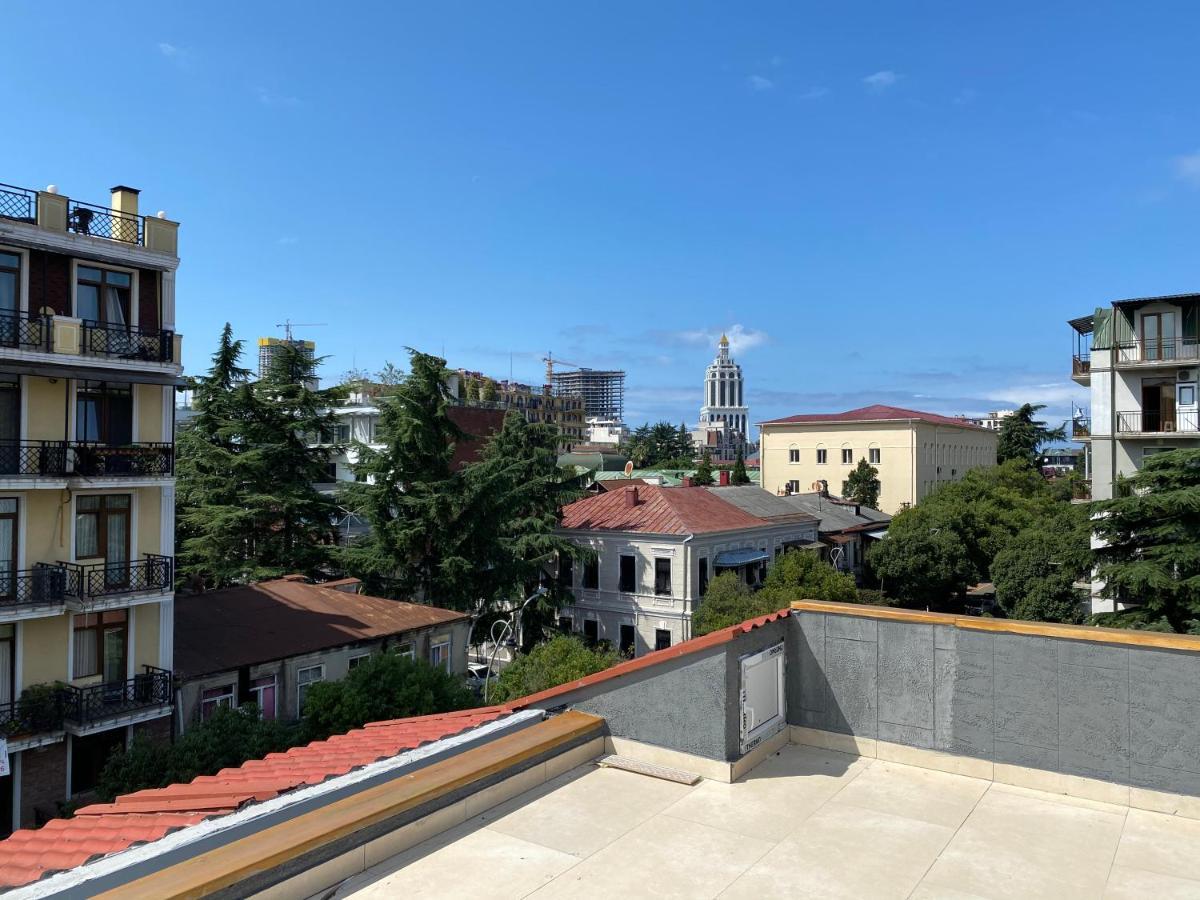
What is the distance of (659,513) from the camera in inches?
1401

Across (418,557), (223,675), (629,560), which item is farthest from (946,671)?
(629,560)

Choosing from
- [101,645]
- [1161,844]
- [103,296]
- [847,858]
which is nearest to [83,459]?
[103,296]

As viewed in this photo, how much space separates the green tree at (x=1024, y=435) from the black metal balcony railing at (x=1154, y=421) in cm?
5023

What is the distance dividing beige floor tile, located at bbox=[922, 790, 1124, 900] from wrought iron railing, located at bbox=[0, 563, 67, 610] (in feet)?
59.4

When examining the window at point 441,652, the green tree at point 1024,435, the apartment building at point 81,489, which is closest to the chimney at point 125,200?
the apartment building at point 81,489

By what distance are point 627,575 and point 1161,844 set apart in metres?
30.5

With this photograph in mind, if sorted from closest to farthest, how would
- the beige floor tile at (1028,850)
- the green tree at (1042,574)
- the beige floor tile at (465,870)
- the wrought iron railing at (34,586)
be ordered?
the beige floor tile at (465,870), the beige floor tile at (1028,850), the wrought iron railing at (34,586), the green tree at (1042,574)

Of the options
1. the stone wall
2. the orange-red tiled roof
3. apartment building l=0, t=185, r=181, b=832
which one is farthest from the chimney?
the stone wall

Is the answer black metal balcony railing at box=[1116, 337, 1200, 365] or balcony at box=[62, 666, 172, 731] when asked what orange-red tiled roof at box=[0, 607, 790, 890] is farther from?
black metal balcony railing at box=[1116, 337, 1200, 365]

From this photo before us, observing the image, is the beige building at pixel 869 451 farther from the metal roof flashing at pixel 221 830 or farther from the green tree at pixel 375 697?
the metal roof flashing at pixel 221 830

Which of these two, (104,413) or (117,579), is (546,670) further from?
(104,413)

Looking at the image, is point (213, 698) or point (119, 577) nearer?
point (119, 577)

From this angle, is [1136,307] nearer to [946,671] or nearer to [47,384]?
[946,671]

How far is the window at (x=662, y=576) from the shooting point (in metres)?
34.2
